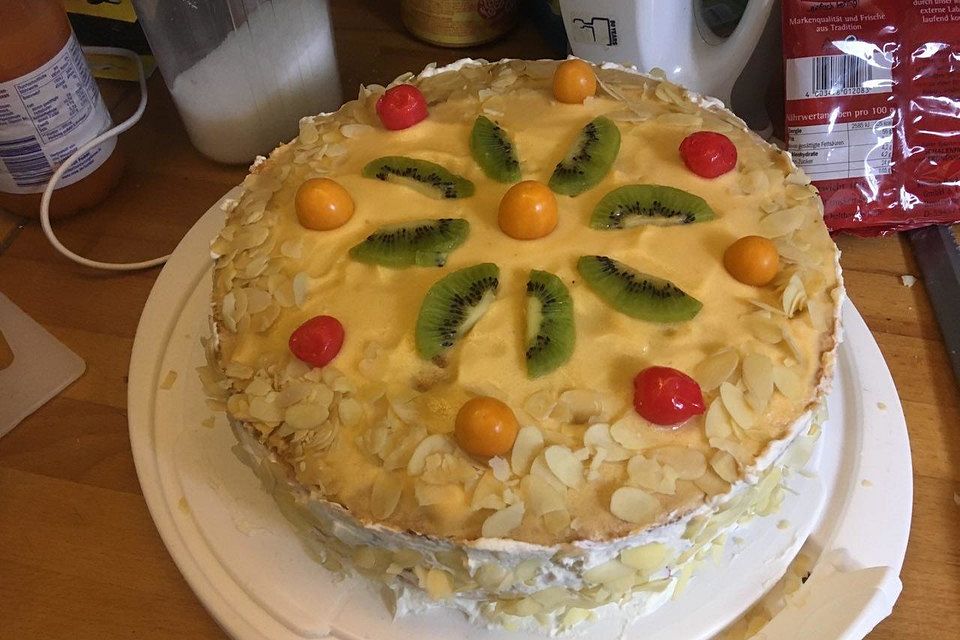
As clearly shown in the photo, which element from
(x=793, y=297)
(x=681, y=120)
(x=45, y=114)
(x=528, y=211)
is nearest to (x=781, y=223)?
(x=793, y=297)

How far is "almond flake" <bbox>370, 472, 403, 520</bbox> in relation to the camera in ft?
3.00

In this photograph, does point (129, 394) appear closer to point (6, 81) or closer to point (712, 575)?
point (6, 81)

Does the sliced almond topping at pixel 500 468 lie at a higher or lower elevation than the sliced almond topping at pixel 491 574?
higher

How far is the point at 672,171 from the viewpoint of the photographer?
1.17m

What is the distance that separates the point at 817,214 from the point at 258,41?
109 cm

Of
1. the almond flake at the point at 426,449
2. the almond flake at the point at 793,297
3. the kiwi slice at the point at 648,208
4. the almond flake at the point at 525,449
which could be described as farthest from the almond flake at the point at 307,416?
the almond flake at the point at 793,297

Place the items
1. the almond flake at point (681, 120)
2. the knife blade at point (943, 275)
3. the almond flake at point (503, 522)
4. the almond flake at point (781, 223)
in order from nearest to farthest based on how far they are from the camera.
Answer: the almond flake at point (503, 522)
the almond flake at point (781, 223)
the almond flake at point (681, 120)
the knife blade at point (943, 275)

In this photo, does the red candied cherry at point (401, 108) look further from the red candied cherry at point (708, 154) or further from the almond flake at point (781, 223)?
the almond flake at point (781, 223)

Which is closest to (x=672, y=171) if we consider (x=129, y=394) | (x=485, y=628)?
(x=485, y=628)

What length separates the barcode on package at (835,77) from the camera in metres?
1.50

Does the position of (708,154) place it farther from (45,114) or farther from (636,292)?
(45,114)

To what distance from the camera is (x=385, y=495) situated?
92 cm

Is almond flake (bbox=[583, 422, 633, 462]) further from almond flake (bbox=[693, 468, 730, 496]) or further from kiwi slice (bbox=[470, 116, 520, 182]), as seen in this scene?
kiwi slice (bbox=[470, 116, 520, 182])

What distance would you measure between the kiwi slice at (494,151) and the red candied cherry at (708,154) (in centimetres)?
24
